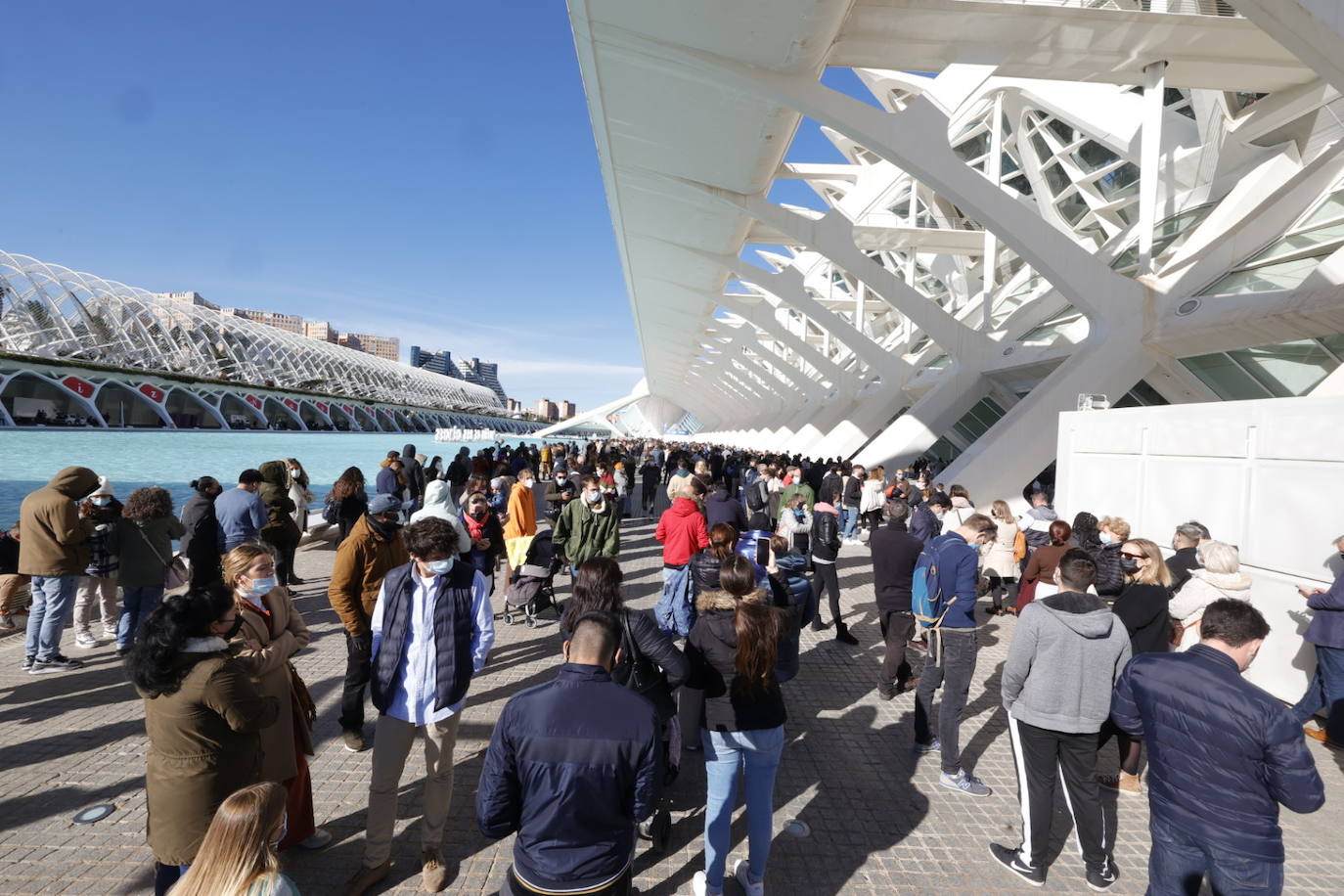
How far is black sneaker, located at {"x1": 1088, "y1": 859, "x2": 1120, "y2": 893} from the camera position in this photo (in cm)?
278

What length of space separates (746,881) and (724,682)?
0.86 metres

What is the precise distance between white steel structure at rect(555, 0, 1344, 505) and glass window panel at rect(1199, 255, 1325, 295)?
5 centimetres

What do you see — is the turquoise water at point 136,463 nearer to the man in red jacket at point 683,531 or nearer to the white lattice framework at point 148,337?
the man in red jacket at point 683,531

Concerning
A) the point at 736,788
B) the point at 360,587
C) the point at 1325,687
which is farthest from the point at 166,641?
the point at 1325,687

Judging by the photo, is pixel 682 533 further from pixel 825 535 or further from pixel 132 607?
pixel 132 607

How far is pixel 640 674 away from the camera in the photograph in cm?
279

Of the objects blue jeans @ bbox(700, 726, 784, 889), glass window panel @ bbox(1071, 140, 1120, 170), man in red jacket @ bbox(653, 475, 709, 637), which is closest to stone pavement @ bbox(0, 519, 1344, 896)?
blue jeans @ bbox(700, 726, 784, 889)

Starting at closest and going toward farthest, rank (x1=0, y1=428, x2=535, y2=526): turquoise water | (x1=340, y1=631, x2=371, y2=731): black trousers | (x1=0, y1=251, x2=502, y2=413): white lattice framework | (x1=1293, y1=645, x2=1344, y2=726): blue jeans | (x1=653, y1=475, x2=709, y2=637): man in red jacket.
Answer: (x1=340, y1=631, x2=371, y2=731): black trousers
(x1=1293, y1=645, x2=1344, y2=726): blue jeans
(x1=653, y1=475, x2=709, y2=637): man in red jacket
(x1=0, y1=428, x2=535, y2=526): turquoise water
(x1=0, y1=251, x2=502, y2=413): white lattice framework

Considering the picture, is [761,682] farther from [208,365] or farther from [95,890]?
[208,365]

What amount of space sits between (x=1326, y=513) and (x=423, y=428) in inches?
3381

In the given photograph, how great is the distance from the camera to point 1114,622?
2773 millimetres

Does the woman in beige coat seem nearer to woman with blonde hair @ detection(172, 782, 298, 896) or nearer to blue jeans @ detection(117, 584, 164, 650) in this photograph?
woman with blonde hair @ detection(172, 782, 298, 896)

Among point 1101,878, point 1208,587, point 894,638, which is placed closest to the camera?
point 1101,878

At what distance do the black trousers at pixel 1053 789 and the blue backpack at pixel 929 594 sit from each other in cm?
98
